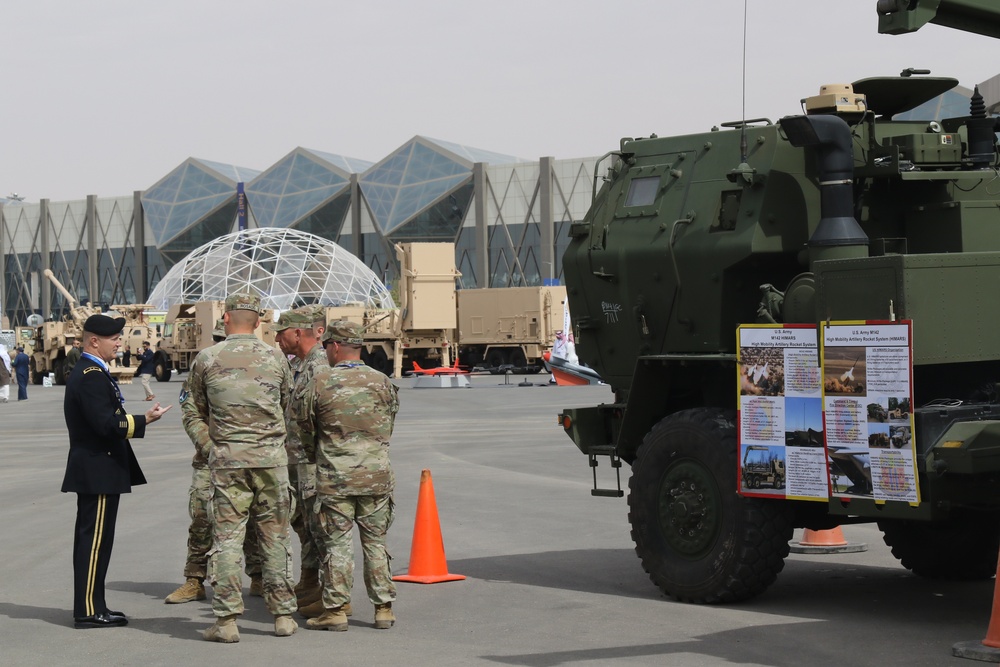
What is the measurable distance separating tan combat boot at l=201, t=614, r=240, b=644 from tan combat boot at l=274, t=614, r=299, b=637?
10.2 inches

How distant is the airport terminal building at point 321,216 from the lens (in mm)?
85312

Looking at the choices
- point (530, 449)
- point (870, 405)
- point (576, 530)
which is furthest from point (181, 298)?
point (870, 405)

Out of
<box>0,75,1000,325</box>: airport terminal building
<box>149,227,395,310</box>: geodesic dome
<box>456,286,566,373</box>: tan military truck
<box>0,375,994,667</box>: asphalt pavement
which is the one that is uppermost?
<box>0,75,1000,325</box>: airport terminal building

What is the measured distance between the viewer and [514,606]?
30.1 ft

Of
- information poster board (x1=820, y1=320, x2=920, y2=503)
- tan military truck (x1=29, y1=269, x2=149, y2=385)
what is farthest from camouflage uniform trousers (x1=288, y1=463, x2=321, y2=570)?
tan military truck (x1=29, y1=269, x2=149, y2=385)

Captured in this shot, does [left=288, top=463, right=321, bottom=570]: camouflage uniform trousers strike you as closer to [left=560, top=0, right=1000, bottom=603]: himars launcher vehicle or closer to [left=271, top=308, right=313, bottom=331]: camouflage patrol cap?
[left=271, top=308, right=313, bottom=331]: camouflage patrol cap

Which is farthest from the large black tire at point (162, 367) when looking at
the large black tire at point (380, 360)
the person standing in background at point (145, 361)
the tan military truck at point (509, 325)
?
the tan military truck at point (509, 325)

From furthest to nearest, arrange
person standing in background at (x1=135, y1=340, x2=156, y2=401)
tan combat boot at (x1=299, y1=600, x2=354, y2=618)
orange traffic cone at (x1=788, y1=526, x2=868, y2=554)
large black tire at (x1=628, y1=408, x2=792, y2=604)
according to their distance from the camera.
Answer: person standing in background at (x1=135, y1=340, x2=156, y2=401) < orange traffic cone at (x1=788, y1=526, x2=868, y2=554) < tan combat boot at (x1=299, y1=600, x2=354, y2=618) < large black tire at (x1=628, y1=408, x2=792, y2=604)

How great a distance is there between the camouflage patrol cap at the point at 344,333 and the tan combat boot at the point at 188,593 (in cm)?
215

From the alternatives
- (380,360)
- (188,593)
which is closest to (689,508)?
(188,593)

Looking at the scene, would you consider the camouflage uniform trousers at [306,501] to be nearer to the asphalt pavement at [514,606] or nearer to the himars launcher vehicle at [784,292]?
the asphalt pavement at [514,606]

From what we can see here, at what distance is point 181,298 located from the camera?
76.9 m

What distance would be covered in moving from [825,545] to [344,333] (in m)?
4.95

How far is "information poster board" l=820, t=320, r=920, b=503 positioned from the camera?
768 cm
